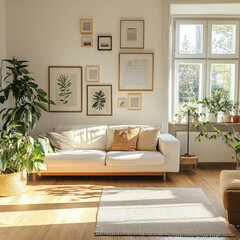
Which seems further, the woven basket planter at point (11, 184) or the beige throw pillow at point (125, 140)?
the beige throw pillow at point (125, 140)

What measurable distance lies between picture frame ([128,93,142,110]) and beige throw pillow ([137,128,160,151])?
653 mm

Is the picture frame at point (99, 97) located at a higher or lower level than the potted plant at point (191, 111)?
higher

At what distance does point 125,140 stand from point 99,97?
3.34ft

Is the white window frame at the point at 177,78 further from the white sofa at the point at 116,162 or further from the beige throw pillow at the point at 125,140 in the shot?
the white sofa at the point at 116,162

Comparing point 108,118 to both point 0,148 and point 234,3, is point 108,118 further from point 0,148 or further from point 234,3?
point 234,3

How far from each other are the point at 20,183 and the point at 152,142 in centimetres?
205

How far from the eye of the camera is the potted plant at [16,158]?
3828 millimetres

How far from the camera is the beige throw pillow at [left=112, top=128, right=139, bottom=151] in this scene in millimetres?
4848

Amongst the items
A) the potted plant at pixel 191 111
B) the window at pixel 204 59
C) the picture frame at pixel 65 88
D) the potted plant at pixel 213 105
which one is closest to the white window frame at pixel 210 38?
the window at pixel 204 59

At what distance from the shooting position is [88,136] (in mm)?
5156

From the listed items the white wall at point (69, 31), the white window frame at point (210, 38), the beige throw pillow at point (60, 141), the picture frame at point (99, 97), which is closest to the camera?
the beige throw pillow at point (60, 141)

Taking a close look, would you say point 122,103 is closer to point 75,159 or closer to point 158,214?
point 75,159

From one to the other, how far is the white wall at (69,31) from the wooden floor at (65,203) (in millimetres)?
1469

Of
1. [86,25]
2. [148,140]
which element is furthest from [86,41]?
[148,140]
